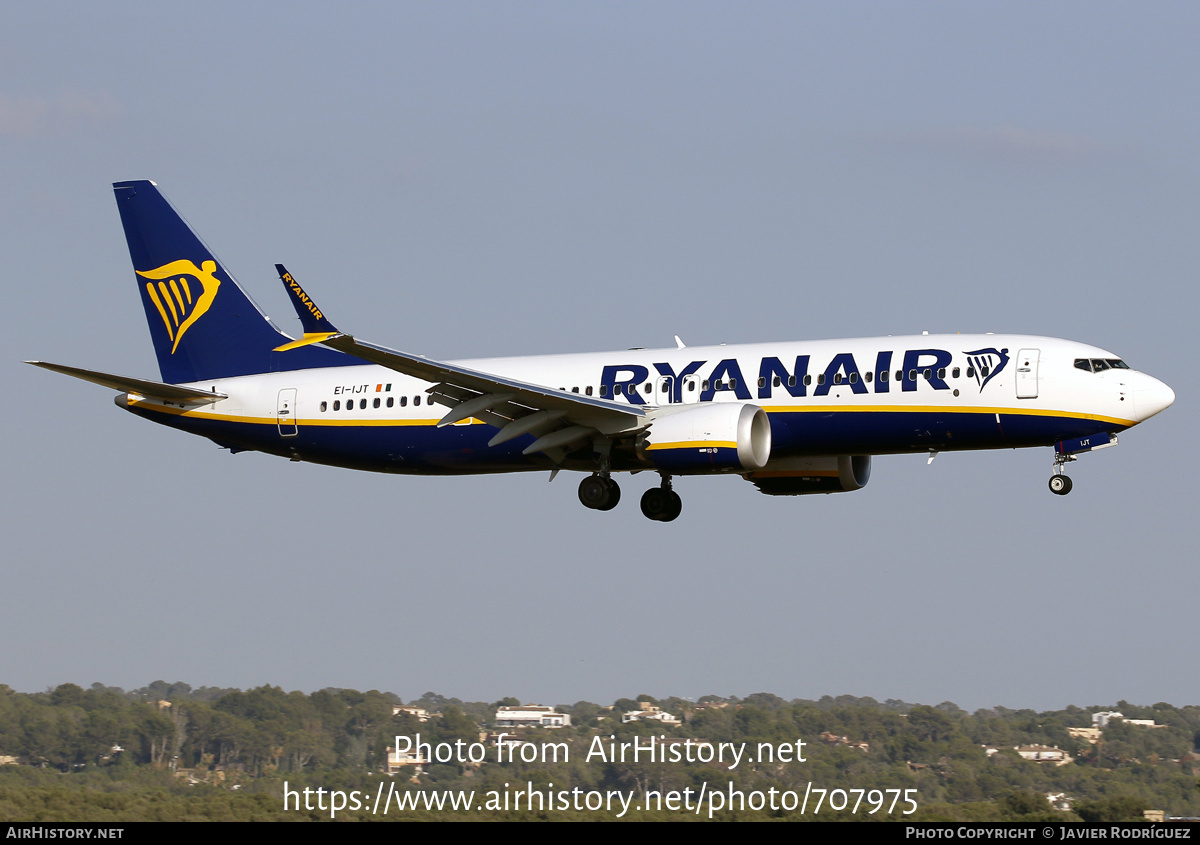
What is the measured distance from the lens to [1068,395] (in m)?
39.6

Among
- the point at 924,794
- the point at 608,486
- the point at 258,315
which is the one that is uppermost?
the point at 258,315

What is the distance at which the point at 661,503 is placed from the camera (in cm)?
4559

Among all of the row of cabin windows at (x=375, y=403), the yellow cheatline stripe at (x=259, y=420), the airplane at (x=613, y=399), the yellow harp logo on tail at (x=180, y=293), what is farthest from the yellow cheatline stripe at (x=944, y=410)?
the yellow harp logo on tail at (x=180, y=293)

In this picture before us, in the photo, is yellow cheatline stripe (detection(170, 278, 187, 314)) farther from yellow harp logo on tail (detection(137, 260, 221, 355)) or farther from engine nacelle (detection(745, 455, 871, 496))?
engine nacelle (detection(745, 455, 871, 496))

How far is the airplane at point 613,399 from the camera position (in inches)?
1567

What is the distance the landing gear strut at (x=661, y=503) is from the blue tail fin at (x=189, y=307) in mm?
10107

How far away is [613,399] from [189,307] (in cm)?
1479

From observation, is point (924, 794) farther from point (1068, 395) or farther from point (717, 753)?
point (1068, 395)

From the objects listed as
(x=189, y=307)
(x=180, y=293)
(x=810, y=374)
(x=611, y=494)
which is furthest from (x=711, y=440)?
(x=180, y=293)

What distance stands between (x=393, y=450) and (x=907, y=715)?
32.3 m

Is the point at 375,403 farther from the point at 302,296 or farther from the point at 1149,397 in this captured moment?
the point at 1149,397

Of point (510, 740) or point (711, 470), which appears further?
point (510, 740)

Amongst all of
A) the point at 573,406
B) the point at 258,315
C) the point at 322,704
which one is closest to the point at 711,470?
the point at 573,406

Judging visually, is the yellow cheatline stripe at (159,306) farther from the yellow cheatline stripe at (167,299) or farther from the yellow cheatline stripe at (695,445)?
the yellow cheatline stripe at (695,445)
